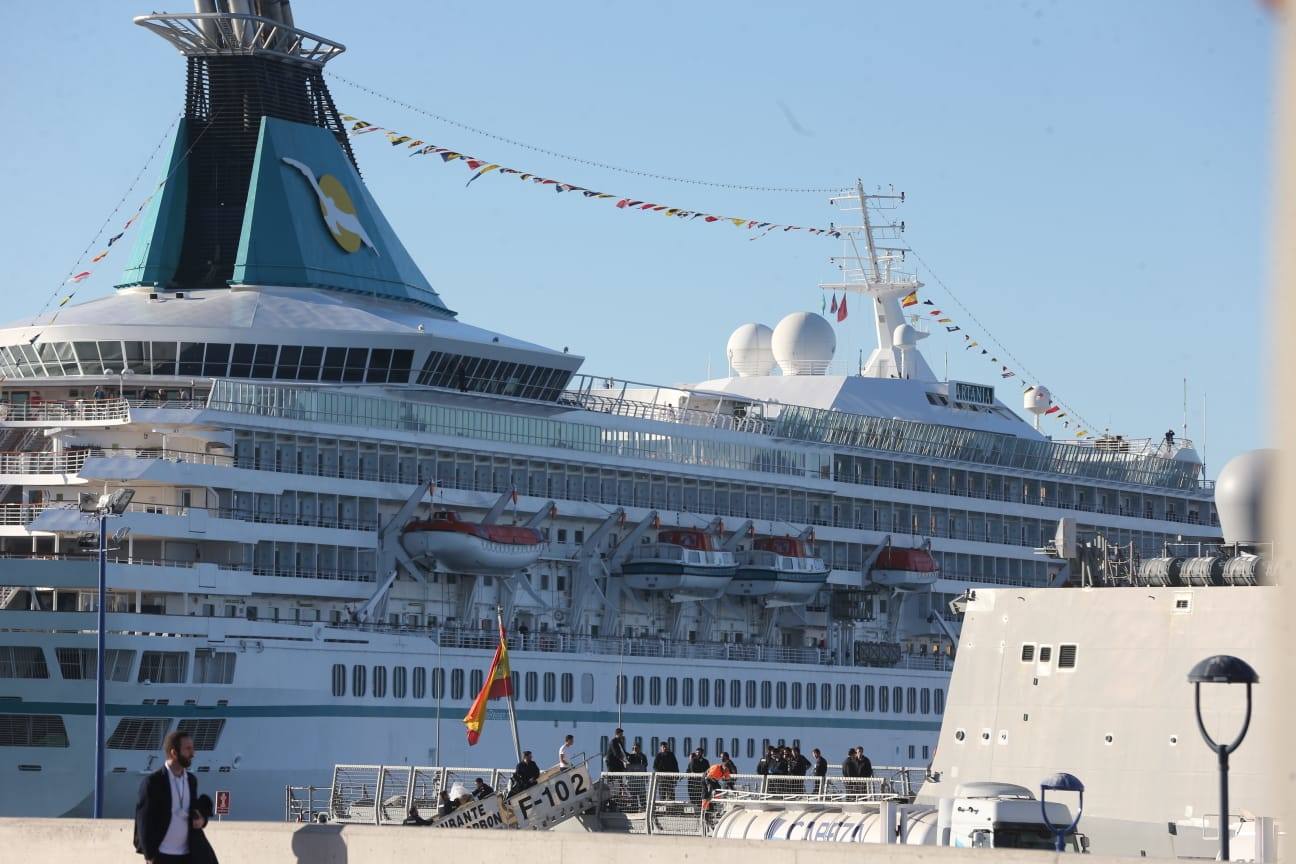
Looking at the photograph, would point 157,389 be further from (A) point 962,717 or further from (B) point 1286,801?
(B) point 1286,801

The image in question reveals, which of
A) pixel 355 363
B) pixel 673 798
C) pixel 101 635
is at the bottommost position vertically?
pixel 673 798

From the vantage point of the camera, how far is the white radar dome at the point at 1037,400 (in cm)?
7012

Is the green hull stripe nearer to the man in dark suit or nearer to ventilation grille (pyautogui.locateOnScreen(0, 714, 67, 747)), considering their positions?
ventilation grille (pyautogui.locateOnScreen(0, 714, 67, 747))

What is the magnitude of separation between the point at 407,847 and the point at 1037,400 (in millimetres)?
59336

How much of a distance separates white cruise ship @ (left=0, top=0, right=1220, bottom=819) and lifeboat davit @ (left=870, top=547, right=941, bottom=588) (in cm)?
9

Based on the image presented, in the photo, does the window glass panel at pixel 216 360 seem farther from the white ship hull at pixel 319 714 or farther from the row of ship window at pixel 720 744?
the row of ship window at pixel 720 744

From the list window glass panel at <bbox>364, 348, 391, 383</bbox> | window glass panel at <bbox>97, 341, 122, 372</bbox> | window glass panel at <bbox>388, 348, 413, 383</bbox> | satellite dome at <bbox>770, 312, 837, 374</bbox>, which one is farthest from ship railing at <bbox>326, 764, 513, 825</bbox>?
satellite dome at <bbox>770, 312, 837, 374</bbox>

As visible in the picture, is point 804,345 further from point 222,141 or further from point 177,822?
point 177,822

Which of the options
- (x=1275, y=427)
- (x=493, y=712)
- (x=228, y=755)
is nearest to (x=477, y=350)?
(x=493, y=712)

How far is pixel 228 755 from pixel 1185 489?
40.3 metres

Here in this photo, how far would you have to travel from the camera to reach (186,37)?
5453 centimetres

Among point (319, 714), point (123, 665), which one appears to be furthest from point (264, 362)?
point (123, 665)

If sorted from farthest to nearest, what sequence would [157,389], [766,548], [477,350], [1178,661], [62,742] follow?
[766,548] → [477,350] → [157,389] → [62,742] → [1178,661]

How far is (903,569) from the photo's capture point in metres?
60.7
